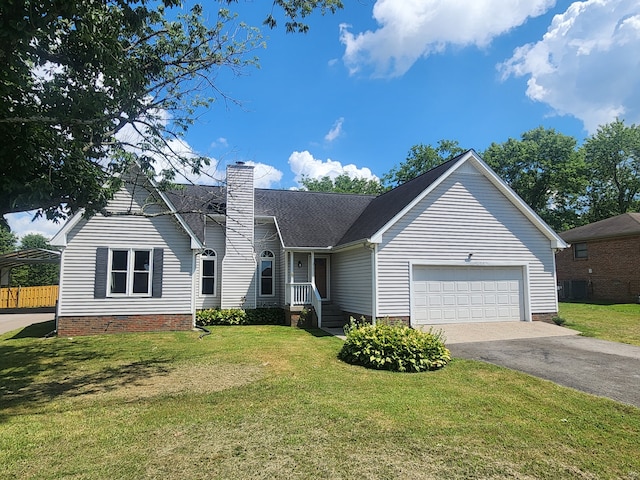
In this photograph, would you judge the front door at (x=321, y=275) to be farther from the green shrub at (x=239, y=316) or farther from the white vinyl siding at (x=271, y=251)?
the green shrub at (x=239, y=316)

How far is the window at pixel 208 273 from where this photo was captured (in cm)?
1787

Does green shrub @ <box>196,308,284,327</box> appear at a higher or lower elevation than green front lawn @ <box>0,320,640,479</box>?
higher

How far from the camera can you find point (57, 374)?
8367 millimetres

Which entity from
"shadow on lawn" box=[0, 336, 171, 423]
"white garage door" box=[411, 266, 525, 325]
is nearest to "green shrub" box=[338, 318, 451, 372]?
"shadow on lawn" box=[0, 336, 171, 423]

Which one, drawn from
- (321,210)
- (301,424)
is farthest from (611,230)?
(301,424)

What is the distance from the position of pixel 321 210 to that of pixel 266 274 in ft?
14.3

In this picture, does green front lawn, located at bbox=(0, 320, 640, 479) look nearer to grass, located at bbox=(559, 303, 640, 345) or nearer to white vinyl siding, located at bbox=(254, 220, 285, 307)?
grass, located at bbox=(559, 303, 640, 345)

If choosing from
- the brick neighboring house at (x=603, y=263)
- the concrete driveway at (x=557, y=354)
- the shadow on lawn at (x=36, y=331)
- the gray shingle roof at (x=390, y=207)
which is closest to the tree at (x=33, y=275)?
the shadow on lawn at (x=36, y=331)

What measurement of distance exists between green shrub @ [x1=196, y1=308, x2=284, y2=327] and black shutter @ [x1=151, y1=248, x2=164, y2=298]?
264 centimetres

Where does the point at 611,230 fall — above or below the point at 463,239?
above

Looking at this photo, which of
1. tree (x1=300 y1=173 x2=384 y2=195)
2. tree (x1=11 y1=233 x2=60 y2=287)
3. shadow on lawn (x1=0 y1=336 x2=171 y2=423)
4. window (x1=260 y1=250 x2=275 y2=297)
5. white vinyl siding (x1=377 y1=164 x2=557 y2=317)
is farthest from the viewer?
tree (x1=300 y1=173 x2=384 y2=195)

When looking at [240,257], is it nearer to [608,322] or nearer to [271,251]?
[271,251]

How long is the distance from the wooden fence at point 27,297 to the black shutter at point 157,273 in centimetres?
1851

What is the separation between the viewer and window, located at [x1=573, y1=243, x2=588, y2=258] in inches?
1043
